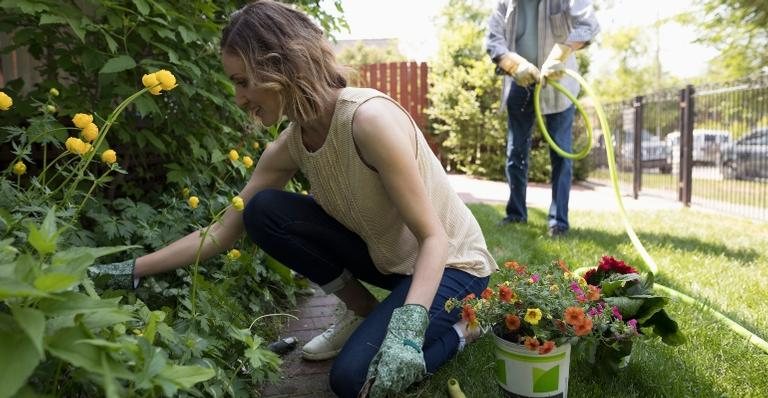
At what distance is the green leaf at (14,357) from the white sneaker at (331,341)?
136 cm

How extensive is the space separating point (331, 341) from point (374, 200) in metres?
0.58

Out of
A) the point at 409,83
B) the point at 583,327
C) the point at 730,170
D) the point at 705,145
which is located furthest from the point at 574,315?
the point at 409,83

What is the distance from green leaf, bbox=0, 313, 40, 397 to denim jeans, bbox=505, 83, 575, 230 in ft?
11.3

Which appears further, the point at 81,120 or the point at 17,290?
the point at 81,120

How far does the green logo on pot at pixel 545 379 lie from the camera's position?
152 cm

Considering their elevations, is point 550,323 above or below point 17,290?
below

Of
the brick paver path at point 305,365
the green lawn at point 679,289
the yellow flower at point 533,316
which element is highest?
the yellow flower at point 533,316

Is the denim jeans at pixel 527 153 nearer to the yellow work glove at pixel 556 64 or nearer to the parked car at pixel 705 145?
the yellow work glove at pixel 556 64

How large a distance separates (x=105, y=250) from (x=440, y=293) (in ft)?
3.66

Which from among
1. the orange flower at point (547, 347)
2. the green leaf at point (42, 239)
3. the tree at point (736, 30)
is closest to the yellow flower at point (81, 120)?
the green leaf at point (42, 239)

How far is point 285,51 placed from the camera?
1.68m

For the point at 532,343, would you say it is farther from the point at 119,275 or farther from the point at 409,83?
the point at 409,83

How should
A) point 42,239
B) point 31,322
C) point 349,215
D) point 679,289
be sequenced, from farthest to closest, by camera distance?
point 679,289, point 349,215, point 42,239, point 31,322

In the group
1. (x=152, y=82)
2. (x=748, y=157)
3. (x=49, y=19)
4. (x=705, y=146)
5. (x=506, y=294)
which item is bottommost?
(x=506, y=294)
